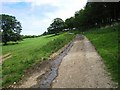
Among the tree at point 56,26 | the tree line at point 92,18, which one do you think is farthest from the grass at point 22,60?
the tree at point 56,26

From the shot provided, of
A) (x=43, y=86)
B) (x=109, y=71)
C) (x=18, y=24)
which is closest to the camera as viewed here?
(x=43, y=86)

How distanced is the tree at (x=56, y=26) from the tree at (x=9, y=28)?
4514 cm

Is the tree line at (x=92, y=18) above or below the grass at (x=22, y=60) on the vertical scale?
above

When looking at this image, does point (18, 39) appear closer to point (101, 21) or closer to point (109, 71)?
point (101, 21)

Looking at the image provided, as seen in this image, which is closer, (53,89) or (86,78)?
(53,89)

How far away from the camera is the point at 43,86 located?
591 inches

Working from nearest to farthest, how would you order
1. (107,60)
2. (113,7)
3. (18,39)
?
(107,60), (113,7), (18,39)

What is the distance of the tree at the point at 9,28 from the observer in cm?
8559

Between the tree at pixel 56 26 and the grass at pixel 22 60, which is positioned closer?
the grass at pixel 22 60

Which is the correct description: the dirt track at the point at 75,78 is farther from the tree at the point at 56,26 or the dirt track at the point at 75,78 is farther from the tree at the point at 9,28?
the tree at the point at 56,26

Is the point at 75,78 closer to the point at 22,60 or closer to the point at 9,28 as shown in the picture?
the point at 22,60

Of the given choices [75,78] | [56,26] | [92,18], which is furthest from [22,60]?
[56,26]

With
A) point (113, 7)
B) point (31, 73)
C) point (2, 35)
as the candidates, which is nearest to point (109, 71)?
point (31, 73)

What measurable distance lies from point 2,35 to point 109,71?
68.7 metres
